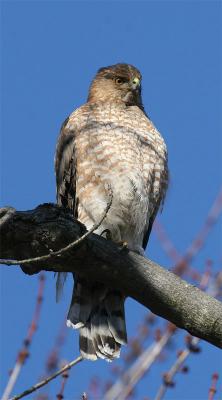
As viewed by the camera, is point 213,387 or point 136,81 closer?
point 213,387

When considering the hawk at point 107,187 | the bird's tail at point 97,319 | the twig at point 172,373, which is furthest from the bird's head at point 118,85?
the twig at point 172,373

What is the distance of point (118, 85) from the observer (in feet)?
19.6

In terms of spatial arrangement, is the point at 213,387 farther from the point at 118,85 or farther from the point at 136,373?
the point at 118,85

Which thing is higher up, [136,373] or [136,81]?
[136,81]

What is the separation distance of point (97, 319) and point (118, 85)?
194cm

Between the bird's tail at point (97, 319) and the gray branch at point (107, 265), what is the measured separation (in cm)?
68

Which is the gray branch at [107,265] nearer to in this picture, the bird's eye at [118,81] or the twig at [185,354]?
the twig at [185,354]

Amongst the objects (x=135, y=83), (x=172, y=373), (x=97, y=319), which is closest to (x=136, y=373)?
(x=172, y=373)

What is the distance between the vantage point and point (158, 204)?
17.4 ft

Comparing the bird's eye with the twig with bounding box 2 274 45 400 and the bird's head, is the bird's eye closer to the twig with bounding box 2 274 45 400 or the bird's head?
the bird's head

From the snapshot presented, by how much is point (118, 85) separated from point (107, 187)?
130 cm

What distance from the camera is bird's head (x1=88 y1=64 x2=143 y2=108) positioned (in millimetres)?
5832

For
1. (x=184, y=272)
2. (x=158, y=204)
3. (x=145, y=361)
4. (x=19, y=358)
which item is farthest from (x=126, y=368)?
(x=158, y=204)

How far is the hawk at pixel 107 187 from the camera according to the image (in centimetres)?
477
